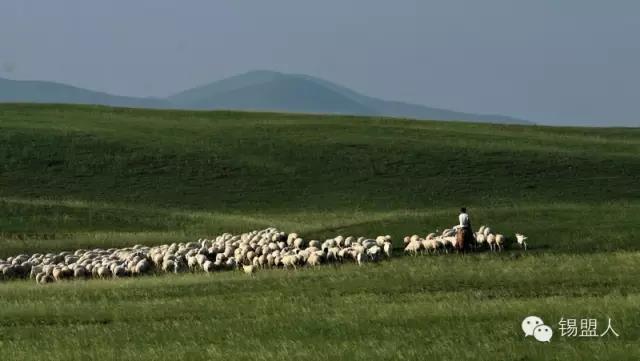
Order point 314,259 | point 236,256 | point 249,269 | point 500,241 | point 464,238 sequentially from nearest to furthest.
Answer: point 249,269
point 314,259
point 500,241
point 464,238
point 236,256

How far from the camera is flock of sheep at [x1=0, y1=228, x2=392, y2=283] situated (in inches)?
1403

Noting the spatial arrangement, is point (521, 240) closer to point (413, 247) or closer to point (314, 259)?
point (413, 247)

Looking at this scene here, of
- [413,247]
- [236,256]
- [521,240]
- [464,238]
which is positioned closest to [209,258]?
[236,256]

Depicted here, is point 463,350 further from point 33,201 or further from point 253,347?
point 33,201

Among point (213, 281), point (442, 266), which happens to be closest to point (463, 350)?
point (442, 266)

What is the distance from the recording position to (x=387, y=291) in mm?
26703

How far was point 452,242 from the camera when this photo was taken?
118ft

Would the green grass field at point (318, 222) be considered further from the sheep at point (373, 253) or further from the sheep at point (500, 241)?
the sheep at point (373, 253)

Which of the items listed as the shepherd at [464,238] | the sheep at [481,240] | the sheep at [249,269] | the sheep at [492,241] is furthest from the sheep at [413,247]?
the sheep at [249,269]

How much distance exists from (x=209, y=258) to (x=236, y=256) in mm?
1256

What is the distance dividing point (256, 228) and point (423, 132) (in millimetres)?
36295

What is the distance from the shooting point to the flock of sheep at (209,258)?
117ft

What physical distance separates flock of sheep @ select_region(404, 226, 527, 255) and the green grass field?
71cm

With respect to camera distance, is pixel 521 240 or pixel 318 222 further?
pixel 318 222
